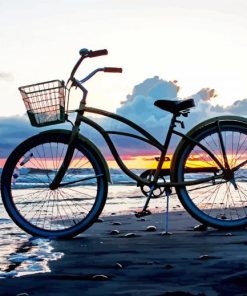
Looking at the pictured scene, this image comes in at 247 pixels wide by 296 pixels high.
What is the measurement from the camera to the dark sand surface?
11.2 ft

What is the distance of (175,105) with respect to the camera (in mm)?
6027

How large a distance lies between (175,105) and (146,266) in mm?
2296

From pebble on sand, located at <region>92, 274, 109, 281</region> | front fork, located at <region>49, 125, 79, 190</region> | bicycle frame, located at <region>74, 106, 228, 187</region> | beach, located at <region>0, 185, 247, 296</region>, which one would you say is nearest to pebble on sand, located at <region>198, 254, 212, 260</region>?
beach, located at <region>0, 185, 247, 296</region>

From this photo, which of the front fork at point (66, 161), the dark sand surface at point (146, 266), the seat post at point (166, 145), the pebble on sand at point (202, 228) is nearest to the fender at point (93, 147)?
the front fork at point (66, 161)

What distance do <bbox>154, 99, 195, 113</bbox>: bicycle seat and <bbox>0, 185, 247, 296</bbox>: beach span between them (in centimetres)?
130

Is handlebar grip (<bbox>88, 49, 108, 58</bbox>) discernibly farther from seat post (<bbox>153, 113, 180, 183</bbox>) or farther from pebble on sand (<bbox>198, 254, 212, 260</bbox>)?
pebble on sand (<bbox>198, 254, 212, 260</bbox>)

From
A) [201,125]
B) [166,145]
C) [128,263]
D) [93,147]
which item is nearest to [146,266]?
[128,263]

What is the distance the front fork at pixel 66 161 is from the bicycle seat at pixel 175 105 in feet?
2.94

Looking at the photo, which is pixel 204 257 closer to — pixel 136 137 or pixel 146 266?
pixel 146 266

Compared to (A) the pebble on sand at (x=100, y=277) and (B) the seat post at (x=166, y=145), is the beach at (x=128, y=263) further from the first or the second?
(B) the seat post at (x=166, y=145)

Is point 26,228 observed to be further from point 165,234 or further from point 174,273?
point 174,273

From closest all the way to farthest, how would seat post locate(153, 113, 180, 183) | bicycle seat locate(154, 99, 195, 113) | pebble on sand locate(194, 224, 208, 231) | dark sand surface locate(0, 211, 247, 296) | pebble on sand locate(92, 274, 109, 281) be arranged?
dark sand surface locate(0, 211, 247, 296)
pebble on sand locate(92, 274, 109, 281)
bicycle seat locate(154, 99, 195, 113)
seat post locate(153, 113, 180, 183)
pebble on sand locate(194, 224, 208, 231)

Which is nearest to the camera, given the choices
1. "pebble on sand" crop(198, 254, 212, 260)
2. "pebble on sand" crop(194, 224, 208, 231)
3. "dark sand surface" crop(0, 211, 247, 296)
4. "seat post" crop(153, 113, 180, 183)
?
"dark sand surface" crop(0, 211, 247, 296)

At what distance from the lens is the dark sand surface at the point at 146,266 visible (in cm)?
341
